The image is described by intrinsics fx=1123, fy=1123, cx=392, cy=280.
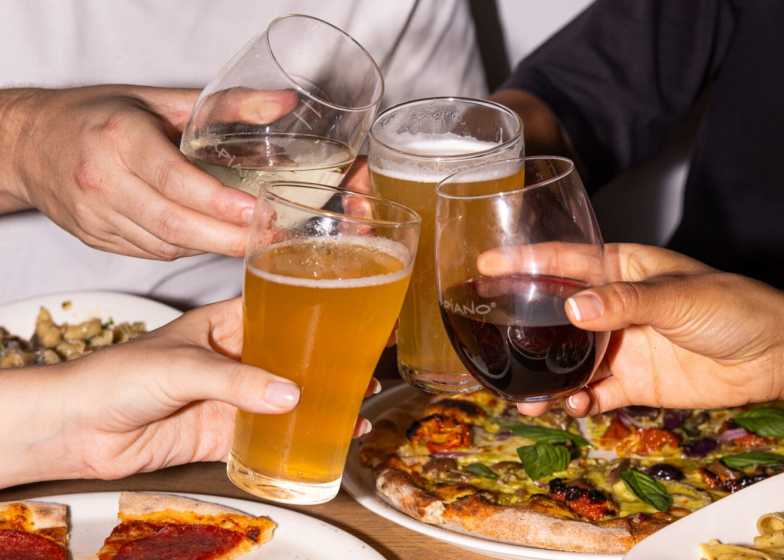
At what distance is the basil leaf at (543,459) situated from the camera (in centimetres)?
202

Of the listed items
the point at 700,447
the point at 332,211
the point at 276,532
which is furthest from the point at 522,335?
the point at 700,447

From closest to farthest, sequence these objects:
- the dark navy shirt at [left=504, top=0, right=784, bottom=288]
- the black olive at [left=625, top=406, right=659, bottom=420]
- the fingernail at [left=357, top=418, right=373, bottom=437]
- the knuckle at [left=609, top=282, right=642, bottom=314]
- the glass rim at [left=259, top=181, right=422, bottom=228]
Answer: the glass rim at [left=259, top=181, right=422, bottom=228] → the knuckle at [left=609, top=282, right=642, bottom=314] → the fingernail at [left=357, top=418, right=373, bottom=437] → the black olive at [left=625, top=406, right=659, bottom=420] → the dark navy shirt at [left=504, top=0, right=784, bottom=288]

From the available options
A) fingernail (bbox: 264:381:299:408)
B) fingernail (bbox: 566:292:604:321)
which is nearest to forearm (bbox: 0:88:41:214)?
fingernail (bbox: 264:381:299:408)

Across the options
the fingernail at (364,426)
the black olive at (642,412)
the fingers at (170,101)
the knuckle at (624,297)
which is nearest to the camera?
the knuckle at (624,297)

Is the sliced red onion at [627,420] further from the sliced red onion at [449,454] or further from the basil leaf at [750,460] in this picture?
the sliced red onion at [449,454]

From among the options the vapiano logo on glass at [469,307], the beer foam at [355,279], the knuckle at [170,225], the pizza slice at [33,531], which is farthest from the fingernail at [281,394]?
the pizza slice at [33,531]

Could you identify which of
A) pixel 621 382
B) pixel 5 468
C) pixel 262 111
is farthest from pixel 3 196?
pixel 621 382

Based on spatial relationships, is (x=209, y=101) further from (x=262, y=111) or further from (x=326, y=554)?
(x=326, y=554)

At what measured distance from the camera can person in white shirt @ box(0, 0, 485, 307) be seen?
1.72m

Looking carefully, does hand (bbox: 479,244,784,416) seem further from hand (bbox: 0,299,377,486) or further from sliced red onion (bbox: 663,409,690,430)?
hand (bbox: 0,299,377,486)

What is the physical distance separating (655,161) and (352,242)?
129 inches

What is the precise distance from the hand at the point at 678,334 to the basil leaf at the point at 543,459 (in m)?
0.09

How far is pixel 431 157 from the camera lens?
1614 millimetres

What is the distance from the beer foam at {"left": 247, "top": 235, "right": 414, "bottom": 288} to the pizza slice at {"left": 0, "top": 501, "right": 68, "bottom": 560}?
22.0 inches
